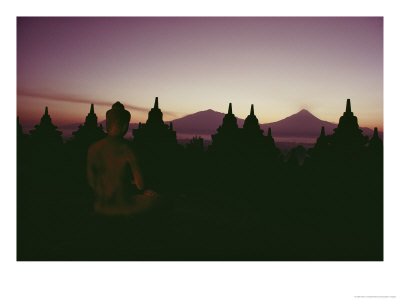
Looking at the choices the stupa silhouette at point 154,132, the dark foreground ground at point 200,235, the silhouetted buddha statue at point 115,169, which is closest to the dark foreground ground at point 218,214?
the dark foreground ground at point 200,235

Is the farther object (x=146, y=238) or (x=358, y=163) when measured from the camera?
(x=358, y=163)

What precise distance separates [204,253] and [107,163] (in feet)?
5.63

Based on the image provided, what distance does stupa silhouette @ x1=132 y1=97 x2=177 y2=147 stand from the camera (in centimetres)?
520

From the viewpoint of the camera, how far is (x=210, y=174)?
17.8 feet

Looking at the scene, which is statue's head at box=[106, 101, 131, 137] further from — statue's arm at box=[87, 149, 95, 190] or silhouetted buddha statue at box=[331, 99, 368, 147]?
silhouetted buddha statue at box=[331, 99, 368, 147]

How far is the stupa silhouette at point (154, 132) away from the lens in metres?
5.20

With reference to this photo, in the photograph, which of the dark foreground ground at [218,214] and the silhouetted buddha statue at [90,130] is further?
the silhouetted buddha statue at [90,130]

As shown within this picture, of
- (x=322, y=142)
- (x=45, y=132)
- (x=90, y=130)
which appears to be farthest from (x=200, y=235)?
(x=45, y=132)

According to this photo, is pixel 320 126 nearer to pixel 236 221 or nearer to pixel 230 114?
pixel 230 114

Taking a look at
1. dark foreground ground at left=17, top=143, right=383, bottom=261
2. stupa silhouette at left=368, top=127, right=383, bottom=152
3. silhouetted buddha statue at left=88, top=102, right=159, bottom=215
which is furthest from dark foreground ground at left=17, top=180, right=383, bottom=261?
stupa silhouette at left=368, top=127, right=383, bottom=152

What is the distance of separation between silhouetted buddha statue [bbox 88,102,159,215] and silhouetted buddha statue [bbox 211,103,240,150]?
6.66 ft

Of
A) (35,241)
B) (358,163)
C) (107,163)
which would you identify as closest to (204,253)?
(107,163)

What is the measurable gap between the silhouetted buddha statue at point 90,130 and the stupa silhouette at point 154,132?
2.10 ft

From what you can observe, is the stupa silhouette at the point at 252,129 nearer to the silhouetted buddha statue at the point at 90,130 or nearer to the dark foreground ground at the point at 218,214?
the dark foreground ground at the point at 218,214
